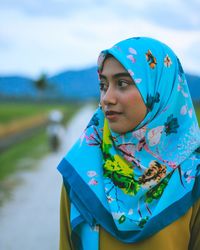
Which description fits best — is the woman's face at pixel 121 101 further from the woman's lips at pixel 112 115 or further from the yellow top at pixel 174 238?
the yellow top at pixel 174 238

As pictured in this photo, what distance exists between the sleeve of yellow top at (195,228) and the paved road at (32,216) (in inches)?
140

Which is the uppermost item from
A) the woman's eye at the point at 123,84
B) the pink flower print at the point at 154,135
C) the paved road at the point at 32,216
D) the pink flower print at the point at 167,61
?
the pink flower print at the point at 167,61

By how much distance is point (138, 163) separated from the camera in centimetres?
191

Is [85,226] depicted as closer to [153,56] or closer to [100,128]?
[100,128]

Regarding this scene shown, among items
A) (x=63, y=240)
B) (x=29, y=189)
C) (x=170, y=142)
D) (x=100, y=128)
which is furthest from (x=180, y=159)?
(x=29, y=189)

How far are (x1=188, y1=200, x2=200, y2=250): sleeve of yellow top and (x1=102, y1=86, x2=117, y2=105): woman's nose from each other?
0.48m

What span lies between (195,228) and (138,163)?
319 millimetres

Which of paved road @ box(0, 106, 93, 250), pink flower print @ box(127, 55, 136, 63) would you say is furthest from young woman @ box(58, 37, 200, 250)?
paved road @ box(0, 106, 93, 250)

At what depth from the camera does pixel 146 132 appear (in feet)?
6.27

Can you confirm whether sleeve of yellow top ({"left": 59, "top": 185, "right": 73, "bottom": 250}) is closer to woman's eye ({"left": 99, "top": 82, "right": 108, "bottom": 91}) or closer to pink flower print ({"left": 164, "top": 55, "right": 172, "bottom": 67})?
woman's eye ({"left": 99, "top": 82, "right": 108, "bottom": 91})

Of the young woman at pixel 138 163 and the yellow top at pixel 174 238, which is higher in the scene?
the young woman at pixel 138 163

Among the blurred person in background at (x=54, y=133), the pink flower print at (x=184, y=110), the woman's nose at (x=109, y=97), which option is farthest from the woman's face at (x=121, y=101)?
the blurred person in background at (x=54, y=133)

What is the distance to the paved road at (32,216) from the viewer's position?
218 inches

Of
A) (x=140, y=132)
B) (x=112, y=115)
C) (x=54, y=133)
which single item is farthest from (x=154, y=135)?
(x=54, y=133)
